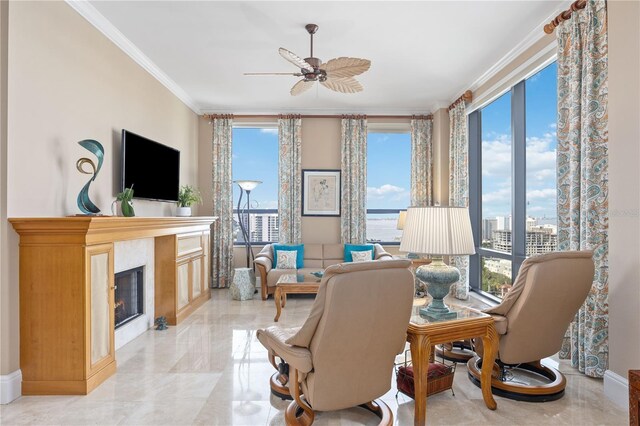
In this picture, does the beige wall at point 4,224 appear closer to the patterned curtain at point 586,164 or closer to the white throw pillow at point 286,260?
the white throw pillow at point 286,260

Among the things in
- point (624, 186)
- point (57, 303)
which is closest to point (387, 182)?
point (624, 186)

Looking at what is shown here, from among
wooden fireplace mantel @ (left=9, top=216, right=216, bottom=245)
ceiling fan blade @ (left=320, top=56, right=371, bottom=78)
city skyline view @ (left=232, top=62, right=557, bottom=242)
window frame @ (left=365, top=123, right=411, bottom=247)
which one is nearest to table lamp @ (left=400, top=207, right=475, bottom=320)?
ceiling fan blade @ (left=320, top=56, right=371, bottom=78)

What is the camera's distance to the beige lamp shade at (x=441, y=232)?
2.38 meters

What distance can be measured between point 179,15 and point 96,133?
135 cm

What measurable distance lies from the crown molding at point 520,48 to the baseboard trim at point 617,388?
2993 millimetres

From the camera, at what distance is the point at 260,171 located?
277 inches

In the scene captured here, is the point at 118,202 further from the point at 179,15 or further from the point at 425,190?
the point at 425,190

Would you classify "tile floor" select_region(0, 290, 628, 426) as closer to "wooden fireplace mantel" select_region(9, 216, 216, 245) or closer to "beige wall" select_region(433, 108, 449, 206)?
"wooden fireplace mantel" select_region(9, 216, 216, 245)

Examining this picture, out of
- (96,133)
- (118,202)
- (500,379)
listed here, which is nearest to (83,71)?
(96,133)

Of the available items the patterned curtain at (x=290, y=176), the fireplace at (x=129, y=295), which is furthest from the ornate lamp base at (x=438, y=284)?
the patterned curtain at (x=290, y=176)

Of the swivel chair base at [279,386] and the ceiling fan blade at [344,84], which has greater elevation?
the ceiling fan blade at [344,84]

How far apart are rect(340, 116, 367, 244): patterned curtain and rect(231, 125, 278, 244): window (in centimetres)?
128

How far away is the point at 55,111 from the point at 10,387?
6.62ft

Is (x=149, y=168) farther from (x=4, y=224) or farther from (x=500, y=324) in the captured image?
(x=500, y=324)
